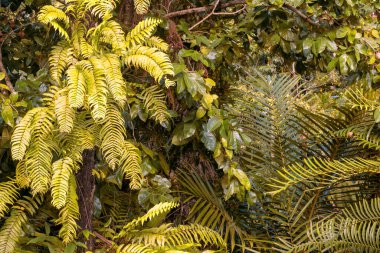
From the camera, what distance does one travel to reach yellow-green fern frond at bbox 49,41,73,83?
1.67 meters

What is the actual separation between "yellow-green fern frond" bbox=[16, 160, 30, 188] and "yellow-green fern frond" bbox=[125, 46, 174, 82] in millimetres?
506

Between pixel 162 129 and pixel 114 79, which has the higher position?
pixel 114 79

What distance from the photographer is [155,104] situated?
1.98m

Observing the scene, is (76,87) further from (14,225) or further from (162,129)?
(162,129)

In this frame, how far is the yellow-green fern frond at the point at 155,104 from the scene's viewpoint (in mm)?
1954

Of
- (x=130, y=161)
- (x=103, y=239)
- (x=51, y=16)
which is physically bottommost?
(x=103, y=239)

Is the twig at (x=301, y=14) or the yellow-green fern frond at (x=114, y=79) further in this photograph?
the twig at (x=301, y=14)

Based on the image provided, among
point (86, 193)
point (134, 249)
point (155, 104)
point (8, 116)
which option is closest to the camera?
point (8, 116)

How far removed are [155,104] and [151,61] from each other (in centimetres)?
35

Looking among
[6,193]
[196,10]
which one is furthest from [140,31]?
[196,10]

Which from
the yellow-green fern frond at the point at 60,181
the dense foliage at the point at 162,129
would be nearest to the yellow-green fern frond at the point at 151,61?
the dense foliage at the point at 162,129

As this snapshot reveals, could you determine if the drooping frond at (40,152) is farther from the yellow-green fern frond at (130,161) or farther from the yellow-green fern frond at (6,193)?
the yellow-green fern frond at (130,161)

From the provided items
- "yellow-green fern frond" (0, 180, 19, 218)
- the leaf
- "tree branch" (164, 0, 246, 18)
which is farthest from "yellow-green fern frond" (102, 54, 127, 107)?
"tree branch" (164, 0, 246, 18)

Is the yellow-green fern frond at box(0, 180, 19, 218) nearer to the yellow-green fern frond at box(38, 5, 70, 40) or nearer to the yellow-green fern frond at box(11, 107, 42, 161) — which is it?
the yellow-green fern frond at box(11, 107, 42, 161)
